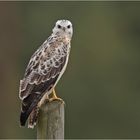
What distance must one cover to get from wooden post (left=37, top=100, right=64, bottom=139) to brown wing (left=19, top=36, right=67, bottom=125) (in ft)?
1.12

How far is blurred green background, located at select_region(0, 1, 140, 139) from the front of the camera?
2405 cm

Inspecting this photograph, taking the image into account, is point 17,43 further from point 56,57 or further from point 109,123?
point 56,57

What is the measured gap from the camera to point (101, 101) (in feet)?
81.3

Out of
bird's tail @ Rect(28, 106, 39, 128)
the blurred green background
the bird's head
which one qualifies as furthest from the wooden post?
the blurred green background

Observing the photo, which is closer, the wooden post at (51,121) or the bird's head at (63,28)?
the wooden post at (51,121)

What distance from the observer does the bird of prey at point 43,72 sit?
10.3 metres

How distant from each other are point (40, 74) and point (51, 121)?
130 cm

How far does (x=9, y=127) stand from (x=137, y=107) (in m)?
2.82

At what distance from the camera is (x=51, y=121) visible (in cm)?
974

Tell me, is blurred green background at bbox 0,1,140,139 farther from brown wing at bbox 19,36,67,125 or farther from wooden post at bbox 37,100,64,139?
wooden post at bbox 37,100,64,139

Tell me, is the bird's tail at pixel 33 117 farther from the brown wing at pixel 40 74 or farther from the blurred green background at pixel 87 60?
the blurred green background at pixel 87 60

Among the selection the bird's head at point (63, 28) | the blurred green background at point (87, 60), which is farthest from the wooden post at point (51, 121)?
the blurred green background at point (87, 60)

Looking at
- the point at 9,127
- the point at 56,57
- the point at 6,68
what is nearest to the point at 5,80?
the point at 6,68

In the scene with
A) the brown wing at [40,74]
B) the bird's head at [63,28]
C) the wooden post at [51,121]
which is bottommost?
the wooden post at [51,121]
